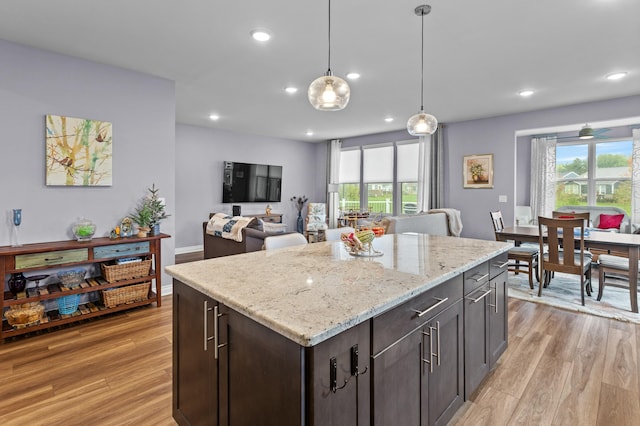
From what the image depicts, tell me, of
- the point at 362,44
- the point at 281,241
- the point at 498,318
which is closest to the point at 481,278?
the point at 498,318

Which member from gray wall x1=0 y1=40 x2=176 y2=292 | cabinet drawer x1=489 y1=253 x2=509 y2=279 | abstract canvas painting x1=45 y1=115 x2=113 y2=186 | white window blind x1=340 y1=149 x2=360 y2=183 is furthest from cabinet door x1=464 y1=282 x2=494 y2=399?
white window blind x1=340 y1=149 x2=360 y2=183

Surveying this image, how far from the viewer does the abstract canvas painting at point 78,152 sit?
3203 millimetres

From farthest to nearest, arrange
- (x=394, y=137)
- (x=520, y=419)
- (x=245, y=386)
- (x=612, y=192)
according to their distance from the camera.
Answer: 1. (x=394, y=137)
2. (x=612, y=192)
3. (x=520, y=419)
4. (x=245, y=386)

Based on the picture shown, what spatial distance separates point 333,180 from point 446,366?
738 cm

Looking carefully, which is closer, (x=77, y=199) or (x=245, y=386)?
(x=245, y=386)

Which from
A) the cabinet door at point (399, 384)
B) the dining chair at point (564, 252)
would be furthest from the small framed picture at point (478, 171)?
the cabinet door at point (399, 384)

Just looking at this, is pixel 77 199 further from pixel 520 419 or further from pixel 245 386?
pixel 520 419

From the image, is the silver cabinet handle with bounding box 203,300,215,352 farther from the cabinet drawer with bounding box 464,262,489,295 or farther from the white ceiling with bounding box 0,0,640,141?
the white ceiling with bounding box 0,0,640,141

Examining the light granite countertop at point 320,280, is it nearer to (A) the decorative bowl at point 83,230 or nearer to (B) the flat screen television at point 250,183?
(A) the decorative bowl at point 83,230

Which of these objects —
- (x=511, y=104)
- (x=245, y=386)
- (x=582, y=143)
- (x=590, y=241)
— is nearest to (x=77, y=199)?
(x=245, y=386)

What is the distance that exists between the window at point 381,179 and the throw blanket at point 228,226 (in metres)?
4.17

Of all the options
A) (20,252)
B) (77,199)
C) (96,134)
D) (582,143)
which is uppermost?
(582,143)

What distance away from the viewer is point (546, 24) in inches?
108

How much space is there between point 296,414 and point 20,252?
3.07m
